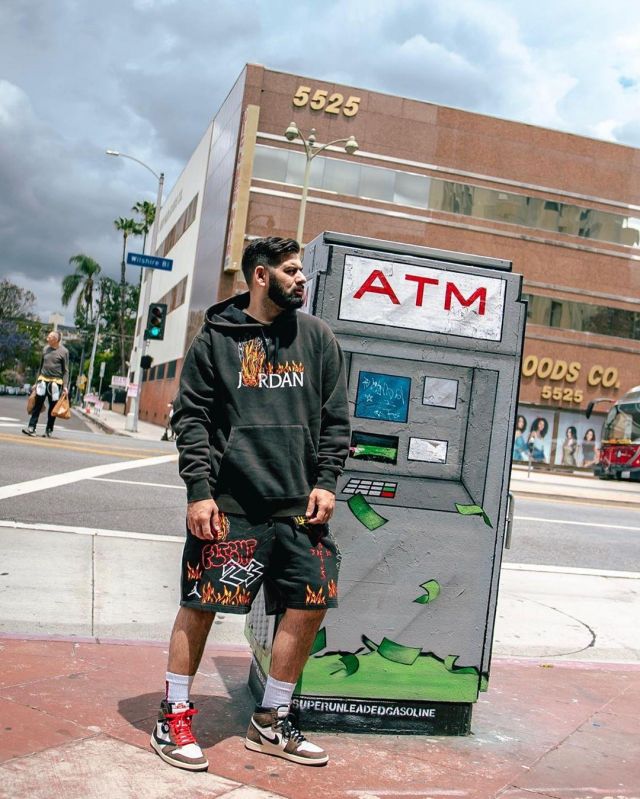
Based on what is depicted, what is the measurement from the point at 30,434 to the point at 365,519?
505 inches

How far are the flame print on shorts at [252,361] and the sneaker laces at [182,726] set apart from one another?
3.97ft

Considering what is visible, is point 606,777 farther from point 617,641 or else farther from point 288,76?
point 288,76

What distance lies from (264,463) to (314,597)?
1.70 ft

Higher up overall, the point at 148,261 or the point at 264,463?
the point at 148,261

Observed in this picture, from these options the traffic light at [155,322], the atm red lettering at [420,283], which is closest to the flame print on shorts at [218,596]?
the atm red lettering at [420,283]

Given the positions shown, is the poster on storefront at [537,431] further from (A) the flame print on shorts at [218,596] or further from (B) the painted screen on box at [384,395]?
(A) the flame print on shorts at [218,596]

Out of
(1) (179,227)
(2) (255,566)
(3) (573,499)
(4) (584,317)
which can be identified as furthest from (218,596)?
(1) (179,227)

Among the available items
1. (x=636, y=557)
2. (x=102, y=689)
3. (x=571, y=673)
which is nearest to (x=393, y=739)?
(x=102, y=689)

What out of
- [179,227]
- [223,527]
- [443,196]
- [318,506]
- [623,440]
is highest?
[179,227]

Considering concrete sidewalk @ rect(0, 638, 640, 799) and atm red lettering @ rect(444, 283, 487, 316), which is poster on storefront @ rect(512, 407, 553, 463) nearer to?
concrete sidewalk @ rect(0, 638, 640, 799)

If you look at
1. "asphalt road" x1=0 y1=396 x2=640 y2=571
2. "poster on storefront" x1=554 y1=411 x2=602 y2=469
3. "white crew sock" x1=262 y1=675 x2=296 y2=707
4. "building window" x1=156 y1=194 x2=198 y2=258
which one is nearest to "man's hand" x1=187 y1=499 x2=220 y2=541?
"white crew sock" x1=262 y1=675 x2=296 y2=707

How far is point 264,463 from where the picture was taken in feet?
10.4

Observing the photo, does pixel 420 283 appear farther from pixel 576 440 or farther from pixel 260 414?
pixel 576 440

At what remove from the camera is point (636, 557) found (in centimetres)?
980
